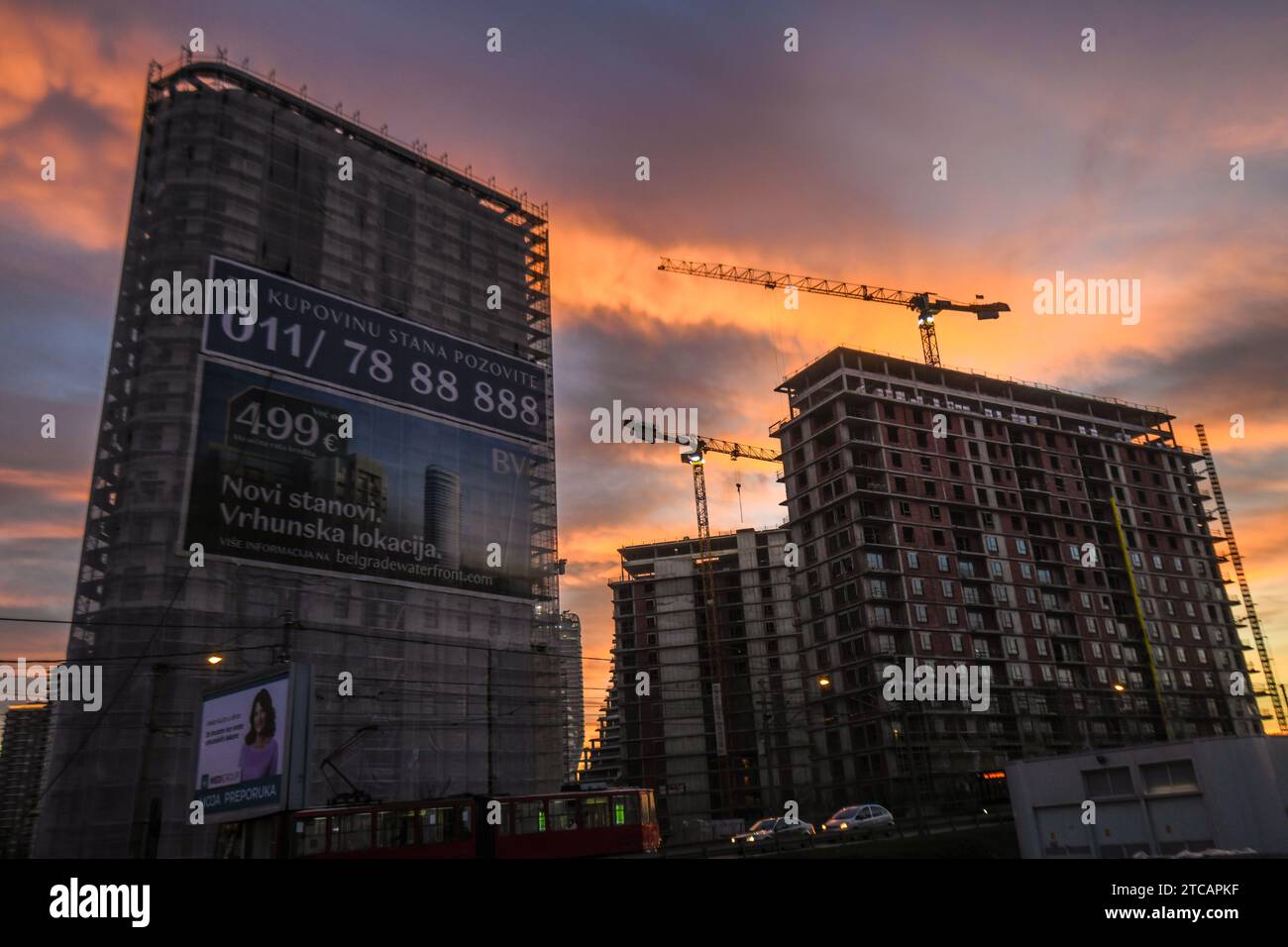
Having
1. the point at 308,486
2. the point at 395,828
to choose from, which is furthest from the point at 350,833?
the point at 308,486

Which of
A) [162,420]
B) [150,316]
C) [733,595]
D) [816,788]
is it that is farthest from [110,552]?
[733,595]

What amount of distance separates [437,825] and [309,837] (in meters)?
5.29

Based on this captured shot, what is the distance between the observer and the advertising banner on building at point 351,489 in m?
44.1

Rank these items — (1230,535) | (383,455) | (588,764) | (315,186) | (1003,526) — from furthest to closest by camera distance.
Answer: (588,764) → (1230,535) → (1003,526) → (315,186) → (383,455)

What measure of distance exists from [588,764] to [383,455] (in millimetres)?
135596

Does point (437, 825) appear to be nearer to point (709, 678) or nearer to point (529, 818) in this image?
point (529, 818)

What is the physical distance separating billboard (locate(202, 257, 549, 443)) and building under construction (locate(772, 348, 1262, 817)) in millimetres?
39758

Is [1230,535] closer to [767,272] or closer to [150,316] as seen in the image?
[767,272]

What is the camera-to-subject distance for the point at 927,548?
93.3 meters

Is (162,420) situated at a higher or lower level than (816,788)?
higher

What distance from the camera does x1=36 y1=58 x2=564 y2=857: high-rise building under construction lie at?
40.6 m

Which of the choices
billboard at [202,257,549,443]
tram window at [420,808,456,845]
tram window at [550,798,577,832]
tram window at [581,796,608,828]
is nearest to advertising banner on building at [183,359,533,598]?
billboard at [202,257,549,443]
